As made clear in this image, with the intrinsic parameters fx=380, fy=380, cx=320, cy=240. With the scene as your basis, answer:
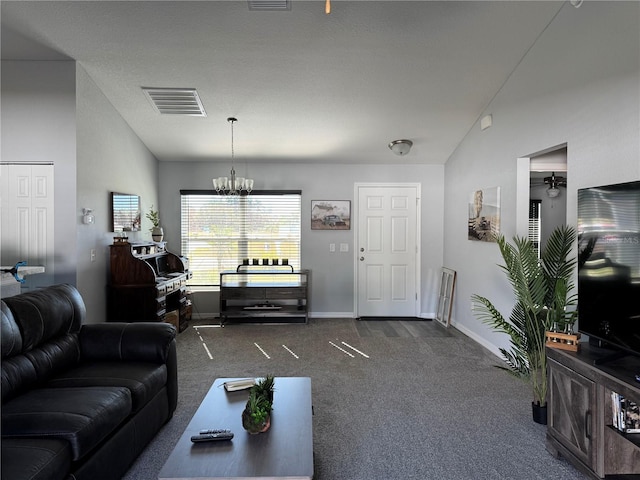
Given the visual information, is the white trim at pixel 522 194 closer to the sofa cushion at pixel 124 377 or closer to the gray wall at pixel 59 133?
the sofa cushion at pixel 124 377

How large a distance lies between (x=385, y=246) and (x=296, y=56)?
3.34 m

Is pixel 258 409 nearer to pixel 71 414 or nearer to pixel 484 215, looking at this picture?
pixel 71 414

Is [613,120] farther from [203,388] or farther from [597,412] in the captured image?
[203,388]

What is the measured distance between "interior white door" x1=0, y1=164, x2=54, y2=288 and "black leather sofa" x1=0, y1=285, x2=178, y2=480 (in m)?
1.10

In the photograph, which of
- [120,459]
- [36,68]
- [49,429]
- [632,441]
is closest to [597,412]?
[632,441]

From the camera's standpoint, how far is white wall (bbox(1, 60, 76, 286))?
137 inches

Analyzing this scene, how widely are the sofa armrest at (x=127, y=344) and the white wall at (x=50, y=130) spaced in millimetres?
1180

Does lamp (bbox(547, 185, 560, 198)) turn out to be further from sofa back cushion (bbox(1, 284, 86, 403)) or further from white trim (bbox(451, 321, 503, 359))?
sofa back cushion (bbox(1, 284, 86, 403))

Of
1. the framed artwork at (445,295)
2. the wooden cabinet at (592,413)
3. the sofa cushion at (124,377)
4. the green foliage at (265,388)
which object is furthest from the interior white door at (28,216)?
Answer: the framed artwork at (445,295)

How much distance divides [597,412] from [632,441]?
175 mm

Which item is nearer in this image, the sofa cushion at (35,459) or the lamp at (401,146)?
the sofa cushion at (35,459)

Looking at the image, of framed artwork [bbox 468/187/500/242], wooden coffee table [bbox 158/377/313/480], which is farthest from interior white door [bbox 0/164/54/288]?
framed artwork [bbox 468/187/500/242]

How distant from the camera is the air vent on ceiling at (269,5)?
2.72m

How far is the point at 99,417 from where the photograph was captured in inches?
73.3
